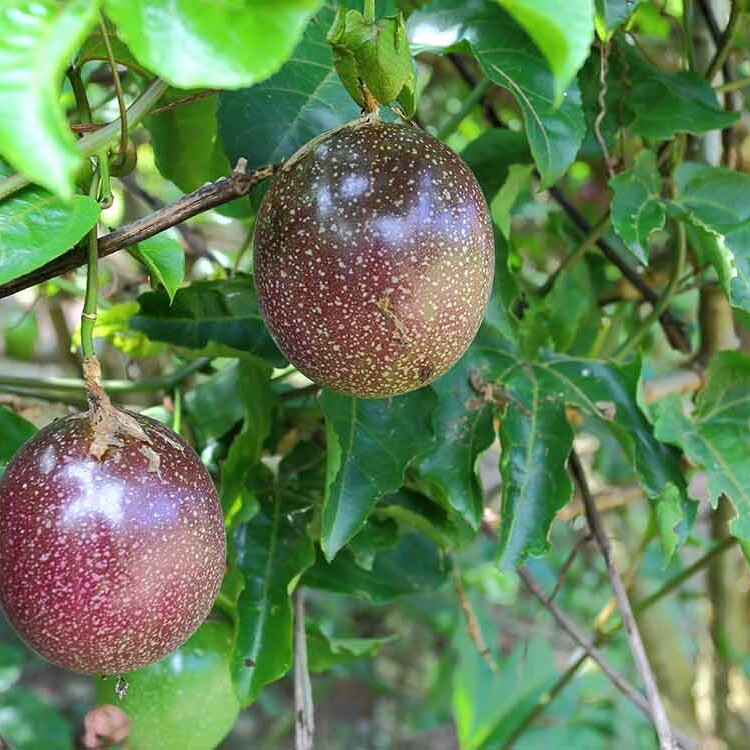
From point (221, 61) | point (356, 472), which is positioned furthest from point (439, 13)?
point (221, 61)

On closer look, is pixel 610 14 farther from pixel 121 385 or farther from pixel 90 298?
pixel 121 385

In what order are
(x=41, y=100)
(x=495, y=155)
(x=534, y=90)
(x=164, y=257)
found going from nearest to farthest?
(x=41, y=100) → (x=164, y=257) → (x=534, y=90) → (x=495, y=155)

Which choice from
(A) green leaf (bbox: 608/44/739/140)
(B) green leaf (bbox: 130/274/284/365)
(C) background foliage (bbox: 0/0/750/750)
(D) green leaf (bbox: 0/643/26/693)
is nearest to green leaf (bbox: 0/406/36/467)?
(C) background foliage (bbox: 0/0/750/750)

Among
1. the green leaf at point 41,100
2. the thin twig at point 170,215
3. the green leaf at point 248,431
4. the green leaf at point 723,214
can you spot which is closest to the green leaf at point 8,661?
the green leaf at point 248,431

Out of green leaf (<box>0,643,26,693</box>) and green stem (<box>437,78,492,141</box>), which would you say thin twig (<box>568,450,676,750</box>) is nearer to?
green stem (<box>437,78,492,141</box>)

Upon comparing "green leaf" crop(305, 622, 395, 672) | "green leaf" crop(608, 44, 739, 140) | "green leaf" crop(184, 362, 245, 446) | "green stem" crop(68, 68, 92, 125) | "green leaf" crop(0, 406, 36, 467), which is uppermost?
"green stem" crop(68, 68, 92, 125)

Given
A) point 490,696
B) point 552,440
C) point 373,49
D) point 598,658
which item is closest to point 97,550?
point 373,49

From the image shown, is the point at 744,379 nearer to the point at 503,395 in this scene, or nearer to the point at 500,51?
the point at 503,395
